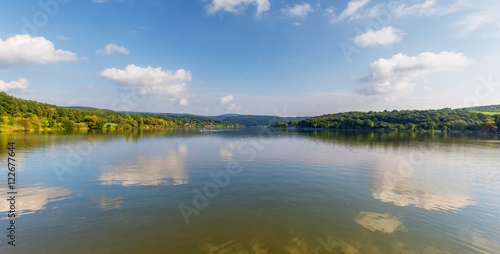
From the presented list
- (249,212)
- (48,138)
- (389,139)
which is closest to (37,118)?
(48,138)

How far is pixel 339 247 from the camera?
7.86 m

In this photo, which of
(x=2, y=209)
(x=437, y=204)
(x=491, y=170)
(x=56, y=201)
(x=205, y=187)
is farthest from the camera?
(x=491, y=170)

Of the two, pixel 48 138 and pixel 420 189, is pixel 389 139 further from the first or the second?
pixel 48 138

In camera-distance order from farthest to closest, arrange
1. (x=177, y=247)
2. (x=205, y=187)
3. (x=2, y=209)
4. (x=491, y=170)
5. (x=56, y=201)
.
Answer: (x=491, y=170)
(x=205, y=187)
(x=56, y=201)
(x=2, y=209)
(x=177, y=247)

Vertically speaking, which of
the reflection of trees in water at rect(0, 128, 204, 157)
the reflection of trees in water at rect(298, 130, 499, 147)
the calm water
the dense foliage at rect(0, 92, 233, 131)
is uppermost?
the dense foliage at rect(0, 92, 233, 131)

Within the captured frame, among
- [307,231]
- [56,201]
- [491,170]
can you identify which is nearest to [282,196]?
[307,231]

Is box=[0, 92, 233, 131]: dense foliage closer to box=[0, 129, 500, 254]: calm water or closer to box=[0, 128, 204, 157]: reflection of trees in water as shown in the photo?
box=[0, 128, 204, 157]: reflection of trees in water

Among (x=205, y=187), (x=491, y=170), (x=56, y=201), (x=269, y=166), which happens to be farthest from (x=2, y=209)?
(x=491, y=170)

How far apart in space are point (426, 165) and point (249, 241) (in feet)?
95.6

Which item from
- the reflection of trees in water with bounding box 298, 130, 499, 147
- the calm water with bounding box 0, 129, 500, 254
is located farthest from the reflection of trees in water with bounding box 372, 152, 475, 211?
the reflection of trees in water with bounding box 298, 130, 499, 147

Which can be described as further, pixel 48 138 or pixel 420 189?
pixel 48 138

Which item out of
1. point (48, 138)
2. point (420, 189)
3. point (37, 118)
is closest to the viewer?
point (420, 189)

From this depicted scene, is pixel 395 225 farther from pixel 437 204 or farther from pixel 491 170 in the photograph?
pixel 491 170

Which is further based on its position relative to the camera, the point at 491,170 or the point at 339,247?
the point at 491,170
